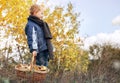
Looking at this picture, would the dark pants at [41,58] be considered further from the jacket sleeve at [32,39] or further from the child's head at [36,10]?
the child's head at [36,10]

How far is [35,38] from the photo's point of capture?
21.3 ft

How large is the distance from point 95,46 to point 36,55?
18626 millimetres

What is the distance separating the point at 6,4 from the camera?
17.9m

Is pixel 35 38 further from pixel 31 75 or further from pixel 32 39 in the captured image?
pixel 31 75

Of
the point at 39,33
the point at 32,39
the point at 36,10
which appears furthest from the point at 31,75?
the point at 36,10

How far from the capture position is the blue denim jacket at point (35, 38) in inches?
254

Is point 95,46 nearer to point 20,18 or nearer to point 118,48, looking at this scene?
point 118,48

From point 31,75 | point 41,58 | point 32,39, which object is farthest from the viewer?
point 41,58

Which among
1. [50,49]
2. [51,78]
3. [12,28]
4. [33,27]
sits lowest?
[51,78]

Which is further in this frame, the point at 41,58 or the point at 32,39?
the point at 41,58

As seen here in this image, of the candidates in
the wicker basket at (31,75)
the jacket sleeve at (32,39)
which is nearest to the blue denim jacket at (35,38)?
the jacket sleeve at (32,39)

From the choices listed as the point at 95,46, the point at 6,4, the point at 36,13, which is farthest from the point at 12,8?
the point at 36,13

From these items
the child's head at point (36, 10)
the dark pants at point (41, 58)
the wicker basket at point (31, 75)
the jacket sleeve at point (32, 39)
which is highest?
the child's head at point (36, 10)

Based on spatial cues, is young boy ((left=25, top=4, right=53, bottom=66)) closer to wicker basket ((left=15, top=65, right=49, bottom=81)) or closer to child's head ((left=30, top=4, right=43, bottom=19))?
child's head ((left=30, top=4, right=43, bottom=19))
